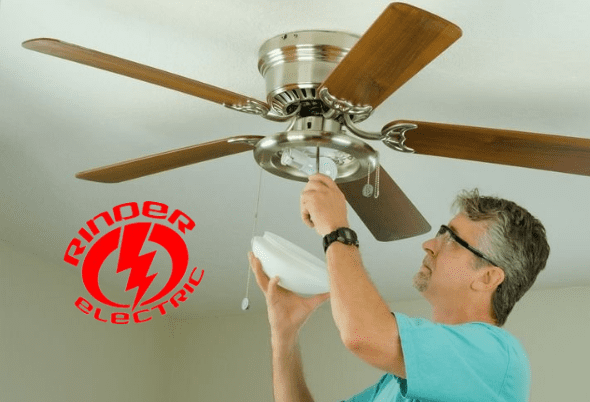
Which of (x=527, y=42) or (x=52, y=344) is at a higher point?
(x=527, y=42)

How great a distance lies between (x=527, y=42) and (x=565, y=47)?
78mm

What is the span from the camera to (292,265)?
1.49m

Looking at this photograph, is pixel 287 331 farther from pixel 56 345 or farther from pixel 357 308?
pixel 56 345

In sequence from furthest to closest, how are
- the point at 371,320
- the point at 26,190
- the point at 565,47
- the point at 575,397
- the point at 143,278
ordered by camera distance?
the point at 143,278 < the point at 575,397 < the point at 26,190 < the point at 565,47 < the point at 371,320

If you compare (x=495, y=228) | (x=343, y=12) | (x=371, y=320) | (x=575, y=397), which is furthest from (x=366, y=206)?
(x=575, y=397)

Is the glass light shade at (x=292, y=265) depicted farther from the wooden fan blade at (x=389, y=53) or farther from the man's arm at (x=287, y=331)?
the wooden fan blade at (x=389, y=53)

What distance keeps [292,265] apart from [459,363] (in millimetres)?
356

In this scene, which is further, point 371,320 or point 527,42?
point 527,42

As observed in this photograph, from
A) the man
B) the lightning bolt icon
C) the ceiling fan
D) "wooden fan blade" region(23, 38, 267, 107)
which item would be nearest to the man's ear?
the man

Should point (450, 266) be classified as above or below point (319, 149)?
below

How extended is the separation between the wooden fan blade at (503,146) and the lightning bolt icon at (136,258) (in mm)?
1475

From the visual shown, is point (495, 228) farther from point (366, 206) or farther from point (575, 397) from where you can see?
point (575, 397)

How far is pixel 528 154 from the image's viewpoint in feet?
5.06

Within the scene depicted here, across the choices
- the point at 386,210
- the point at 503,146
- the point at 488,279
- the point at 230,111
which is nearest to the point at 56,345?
the point at 230,111
